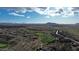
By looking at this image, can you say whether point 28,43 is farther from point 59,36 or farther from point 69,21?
point 69,21

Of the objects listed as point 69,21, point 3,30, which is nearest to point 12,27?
point 3,30

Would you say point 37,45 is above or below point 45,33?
below

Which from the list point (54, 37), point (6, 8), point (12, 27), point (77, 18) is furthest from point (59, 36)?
point (6, 8)
